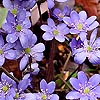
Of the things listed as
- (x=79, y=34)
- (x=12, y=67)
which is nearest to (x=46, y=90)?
(x=79, y=34)

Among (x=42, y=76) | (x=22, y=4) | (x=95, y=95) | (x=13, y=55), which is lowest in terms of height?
(x=42, y=76)

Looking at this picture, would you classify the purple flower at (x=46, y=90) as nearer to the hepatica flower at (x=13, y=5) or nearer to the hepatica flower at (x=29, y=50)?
the hepatica flower at (x=29, y=50)

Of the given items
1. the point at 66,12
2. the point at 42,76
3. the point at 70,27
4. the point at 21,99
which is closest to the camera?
the point at 21,99

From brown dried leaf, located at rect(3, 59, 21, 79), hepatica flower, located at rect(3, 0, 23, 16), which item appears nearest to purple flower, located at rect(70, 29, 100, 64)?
hepatica flower, located at rect(3, 0, 23, 16)

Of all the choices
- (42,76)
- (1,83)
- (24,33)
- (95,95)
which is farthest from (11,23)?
(42,76)

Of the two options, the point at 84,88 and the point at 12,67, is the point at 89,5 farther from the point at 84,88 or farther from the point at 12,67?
the point at 84,88

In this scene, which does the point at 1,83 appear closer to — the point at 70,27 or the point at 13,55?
the point at 13,55

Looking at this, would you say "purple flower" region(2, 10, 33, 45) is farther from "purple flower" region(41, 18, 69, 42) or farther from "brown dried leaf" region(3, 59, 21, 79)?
"brown dried leaf" region(3, 59, 21, 79)
